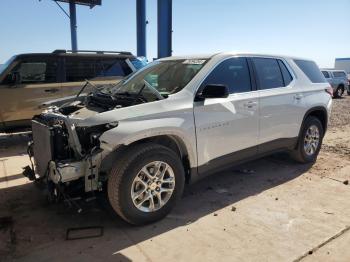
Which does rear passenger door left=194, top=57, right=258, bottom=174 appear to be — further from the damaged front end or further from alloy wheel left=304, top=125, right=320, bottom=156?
alloy wheel left=304, top=125, right=320, bottom=156

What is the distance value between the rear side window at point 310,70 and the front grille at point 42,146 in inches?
154

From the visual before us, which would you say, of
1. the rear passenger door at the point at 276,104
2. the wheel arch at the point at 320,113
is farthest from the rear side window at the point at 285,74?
the wheel arch at the point at 320,113

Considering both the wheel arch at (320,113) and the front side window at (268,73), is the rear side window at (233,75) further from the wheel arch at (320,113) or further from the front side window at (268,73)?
the wheel arch at (320,113)

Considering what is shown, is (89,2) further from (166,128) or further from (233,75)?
(166,128)

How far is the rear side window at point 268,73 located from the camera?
4.82 metres

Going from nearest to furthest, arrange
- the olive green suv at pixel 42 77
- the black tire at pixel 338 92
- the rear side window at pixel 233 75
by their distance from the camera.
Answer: the rear side window at pixel 233 75 → the olive green suv at pixel 42 77 → the black tire at pixel 338 92

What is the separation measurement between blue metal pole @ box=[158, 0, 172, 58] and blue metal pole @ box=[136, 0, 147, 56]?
127 inches

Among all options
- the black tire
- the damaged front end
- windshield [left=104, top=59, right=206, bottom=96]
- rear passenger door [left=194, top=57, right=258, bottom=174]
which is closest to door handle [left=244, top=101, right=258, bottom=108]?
rear passenger door [left=194, top=57, right=258, bottom=174]

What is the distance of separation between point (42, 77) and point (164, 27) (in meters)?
3.86

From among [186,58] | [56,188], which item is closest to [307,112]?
[186,58]

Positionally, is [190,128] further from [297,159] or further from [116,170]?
[297,159]

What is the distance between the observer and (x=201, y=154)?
4.07 metres

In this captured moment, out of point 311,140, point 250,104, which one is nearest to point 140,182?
point 250,104

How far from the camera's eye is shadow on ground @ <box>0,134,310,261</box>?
3348mm
